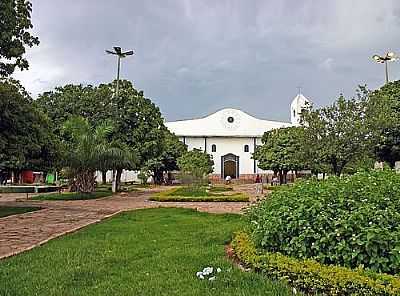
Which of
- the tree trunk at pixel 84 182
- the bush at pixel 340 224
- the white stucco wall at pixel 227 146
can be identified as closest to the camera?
the bush at pixel 340 224

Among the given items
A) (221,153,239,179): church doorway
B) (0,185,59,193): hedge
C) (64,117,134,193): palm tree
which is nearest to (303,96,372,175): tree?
(64,117,134,193): palm tree

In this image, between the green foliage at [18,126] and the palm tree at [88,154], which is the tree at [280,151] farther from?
the green foliage at [18,126]

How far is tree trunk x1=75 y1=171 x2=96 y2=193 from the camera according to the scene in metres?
24.8

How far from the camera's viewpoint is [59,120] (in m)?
33.2

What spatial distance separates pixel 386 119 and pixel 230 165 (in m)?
41.0

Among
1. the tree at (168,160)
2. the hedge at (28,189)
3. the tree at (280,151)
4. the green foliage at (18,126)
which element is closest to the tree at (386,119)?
the tree at (280,151)

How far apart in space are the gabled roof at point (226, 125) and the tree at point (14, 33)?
44348mm

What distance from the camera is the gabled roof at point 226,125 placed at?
59.0m

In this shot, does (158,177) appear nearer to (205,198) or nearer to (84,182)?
(84,182)

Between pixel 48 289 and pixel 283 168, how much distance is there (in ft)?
124

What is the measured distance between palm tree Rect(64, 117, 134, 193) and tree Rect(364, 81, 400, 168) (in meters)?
12.4

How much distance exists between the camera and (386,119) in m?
19.8

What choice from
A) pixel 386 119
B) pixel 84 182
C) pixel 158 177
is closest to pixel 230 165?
pixel 158 177

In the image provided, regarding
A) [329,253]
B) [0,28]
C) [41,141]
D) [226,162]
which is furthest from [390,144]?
[226,162]
